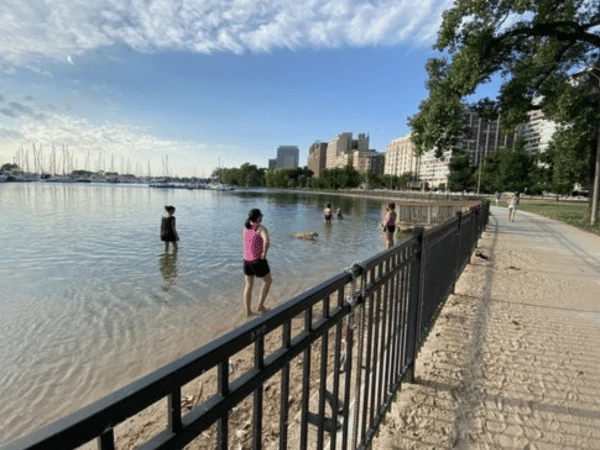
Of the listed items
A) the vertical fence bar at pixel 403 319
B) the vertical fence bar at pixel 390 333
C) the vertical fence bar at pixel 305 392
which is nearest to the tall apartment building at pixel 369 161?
the vertical fence bar at pixel 403 319

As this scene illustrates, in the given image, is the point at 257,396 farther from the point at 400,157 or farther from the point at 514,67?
the point at 400,157

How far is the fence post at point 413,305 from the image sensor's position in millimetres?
3801

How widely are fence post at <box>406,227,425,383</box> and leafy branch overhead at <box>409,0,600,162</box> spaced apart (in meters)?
15.2

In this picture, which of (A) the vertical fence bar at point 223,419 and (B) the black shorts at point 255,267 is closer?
(A) the vertical fence bar at point 223,419

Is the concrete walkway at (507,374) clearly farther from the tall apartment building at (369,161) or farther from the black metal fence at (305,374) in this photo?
the tall apartment building at (369,161)

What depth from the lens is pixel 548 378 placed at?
13.4 ft

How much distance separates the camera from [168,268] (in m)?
12.0

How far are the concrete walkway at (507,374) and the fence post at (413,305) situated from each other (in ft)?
0.86

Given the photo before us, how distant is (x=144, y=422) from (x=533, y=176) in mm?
78091

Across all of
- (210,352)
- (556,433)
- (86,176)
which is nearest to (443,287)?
(556,433)

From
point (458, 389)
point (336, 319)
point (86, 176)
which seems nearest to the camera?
point (336, 319)

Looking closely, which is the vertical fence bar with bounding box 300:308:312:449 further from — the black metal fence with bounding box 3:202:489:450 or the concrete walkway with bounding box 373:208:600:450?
the concrete walkway with bounding box 373:208:600:450

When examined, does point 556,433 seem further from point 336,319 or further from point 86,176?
point 86,176

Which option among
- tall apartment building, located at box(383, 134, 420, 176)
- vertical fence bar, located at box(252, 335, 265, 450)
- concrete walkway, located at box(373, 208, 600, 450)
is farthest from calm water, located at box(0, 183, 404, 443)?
tall apartment building, located at box(383, 134, 420, 176)
